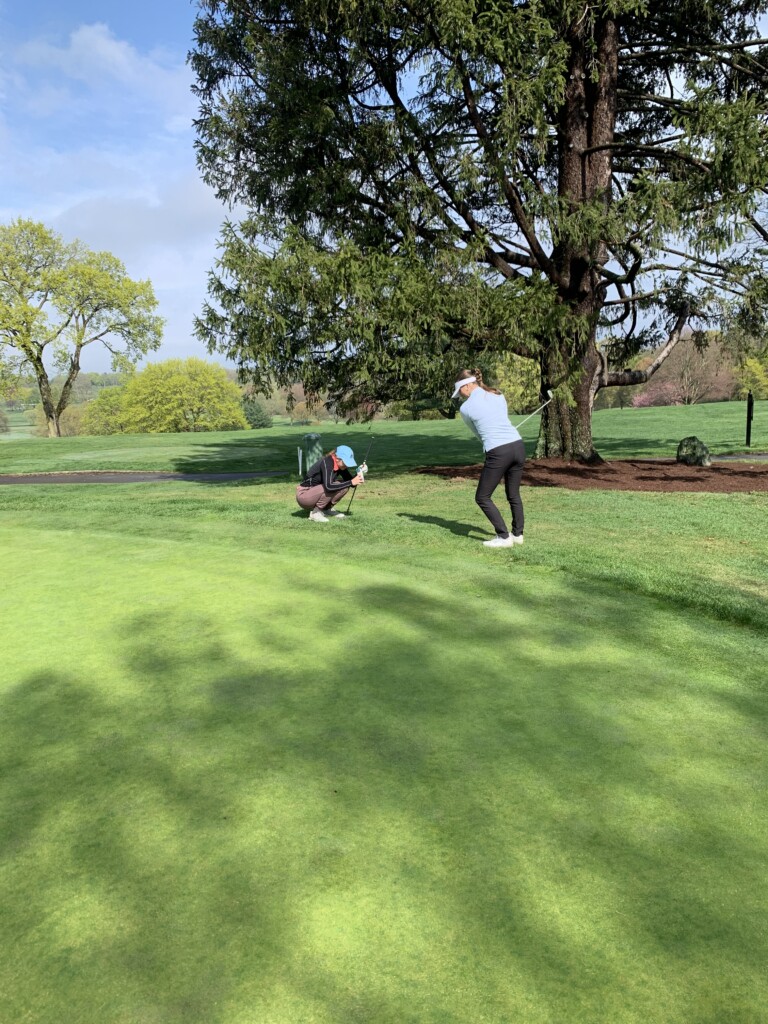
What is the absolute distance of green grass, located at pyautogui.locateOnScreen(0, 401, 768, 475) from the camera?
2497 cm

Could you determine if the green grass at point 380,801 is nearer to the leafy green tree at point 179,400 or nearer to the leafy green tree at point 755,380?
the leafy green tree at point 755,380

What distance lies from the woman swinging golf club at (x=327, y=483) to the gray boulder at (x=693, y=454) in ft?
35.5

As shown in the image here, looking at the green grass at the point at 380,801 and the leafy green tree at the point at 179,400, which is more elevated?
the leafy green tree at the point at 179,400

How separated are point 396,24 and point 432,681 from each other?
1381cm

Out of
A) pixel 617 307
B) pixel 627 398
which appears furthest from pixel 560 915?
pixel 627 398

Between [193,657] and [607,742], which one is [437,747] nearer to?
[607,742]

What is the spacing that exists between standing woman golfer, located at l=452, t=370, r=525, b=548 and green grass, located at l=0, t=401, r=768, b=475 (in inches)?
399

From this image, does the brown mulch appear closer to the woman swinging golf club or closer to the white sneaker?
the woman swinging golf club

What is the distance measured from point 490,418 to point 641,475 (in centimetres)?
879

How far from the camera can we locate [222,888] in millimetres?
2566

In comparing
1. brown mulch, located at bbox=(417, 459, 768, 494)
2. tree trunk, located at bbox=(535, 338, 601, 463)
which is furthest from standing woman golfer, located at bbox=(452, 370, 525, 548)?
tree trunk, located at bbox=(535, 338, 601, 463)

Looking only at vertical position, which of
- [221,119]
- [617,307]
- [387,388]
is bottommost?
[387,388]

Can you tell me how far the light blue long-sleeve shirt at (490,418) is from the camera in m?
8.58

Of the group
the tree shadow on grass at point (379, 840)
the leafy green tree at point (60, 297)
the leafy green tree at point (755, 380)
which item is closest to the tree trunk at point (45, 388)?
the leafy green tree at point (60, 297)
